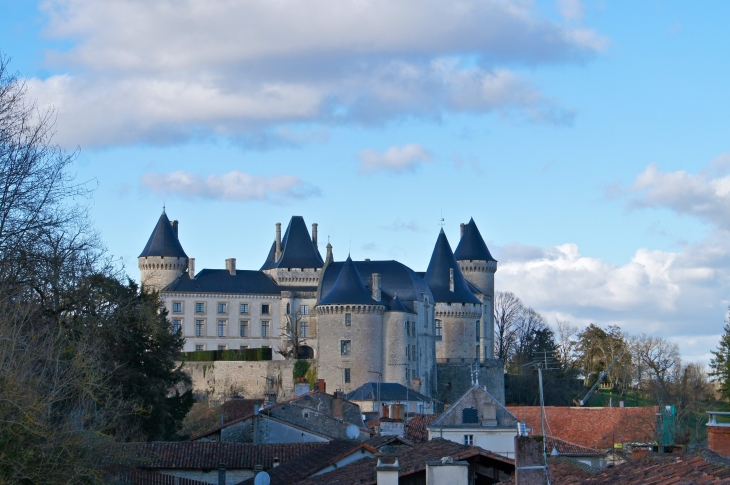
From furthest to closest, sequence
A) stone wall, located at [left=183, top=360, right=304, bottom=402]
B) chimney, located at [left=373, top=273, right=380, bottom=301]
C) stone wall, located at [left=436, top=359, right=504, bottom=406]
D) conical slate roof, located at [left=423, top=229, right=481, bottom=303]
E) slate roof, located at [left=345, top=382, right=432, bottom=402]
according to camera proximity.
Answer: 1. conical slate roof, located at [left=423, top=229, right=481, bottom=303]
2. stone wall, located at [left=436, top=359, right=504, bottom=406]
3. stone wall, located at [left=183, top=360, right=304, bottom=402]
4. chimney, located at [left=373, top=273, right=380, bottom=301]
5. slate roof, located at [left=345, top=382, right=432, bottom=402]

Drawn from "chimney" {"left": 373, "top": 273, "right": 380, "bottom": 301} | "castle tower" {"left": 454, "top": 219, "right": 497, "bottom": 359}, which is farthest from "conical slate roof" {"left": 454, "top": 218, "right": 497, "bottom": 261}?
"chimney" {"left": 373, "top": 273, "right": 380, "bottom": 301}

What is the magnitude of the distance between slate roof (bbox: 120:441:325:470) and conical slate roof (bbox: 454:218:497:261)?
53.4 meters

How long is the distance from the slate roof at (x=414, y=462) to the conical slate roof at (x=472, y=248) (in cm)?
6045

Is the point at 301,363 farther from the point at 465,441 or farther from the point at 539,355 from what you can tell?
the point at 465,441

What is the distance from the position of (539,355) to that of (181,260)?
82.9ft

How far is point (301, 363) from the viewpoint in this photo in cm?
6638

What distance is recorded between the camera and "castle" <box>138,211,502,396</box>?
62.9 m

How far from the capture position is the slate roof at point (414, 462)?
17.2 m

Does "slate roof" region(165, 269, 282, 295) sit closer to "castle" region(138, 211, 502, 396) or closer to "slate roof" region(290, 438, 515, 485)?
"castle" region(138, 211, 502, 396)

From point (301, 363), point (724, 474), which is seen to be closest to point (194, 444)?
point (724, 474)

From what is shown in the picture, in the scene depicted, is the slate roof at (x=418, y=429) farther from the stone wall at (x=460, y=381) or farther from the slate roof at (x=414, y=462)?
the stone wall at (x=460, y=381)

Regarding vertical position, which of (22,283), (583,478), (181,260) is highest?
(181,260)

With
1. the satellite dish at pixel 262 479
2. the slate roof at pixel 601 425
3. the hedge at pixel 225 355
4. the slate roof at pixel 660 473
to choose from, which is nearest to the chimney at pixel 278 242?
the hedge at pixel 225 355

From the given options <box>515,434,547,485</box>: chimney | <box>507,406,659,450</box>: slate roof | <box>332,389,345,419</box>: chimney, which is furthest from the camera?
<box>507,406,659,450</box>: slate roof
